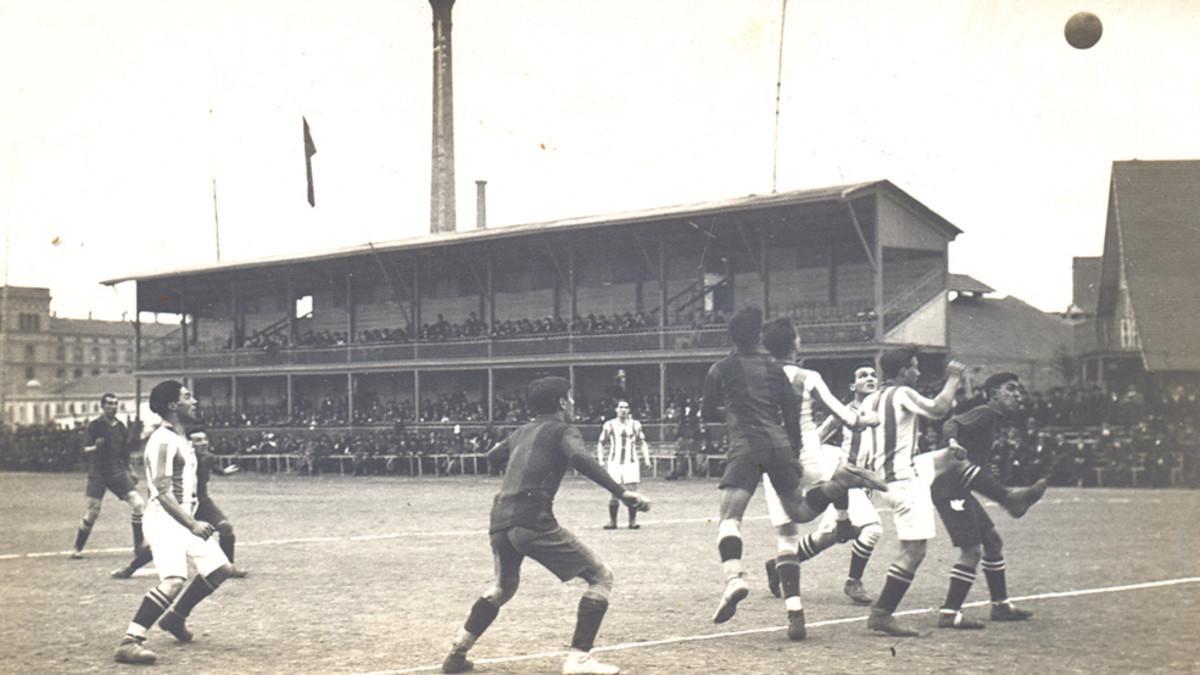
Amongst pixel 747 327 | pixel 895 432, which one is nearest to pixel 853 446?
pixel 895 432

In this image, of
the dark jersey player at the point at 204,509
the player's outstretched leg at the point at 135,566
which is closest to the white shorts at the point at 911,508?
the dark jersey player at the point at 204,509

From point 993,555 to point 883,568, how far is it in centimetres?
353

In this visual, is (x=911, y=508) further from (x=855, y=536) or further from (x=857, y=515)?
(x=855, y=536)

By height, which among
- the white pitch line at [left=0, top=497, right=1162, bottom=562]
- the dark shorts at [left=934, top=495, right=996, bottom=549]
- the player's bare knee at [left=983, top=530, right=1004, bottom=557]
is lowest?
the white pitch line at [left=0, top=497, right=1162, bottom=562]

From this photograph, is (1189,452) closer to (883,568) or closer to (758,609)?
(883,568)

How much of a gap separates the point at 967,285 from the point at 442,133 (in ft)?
65.6

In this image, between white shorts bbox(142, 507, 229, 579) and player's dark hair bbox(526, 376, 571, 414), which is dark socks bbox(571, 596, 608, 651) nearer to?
player's dark hair bbox(526, 376, 571, 414)

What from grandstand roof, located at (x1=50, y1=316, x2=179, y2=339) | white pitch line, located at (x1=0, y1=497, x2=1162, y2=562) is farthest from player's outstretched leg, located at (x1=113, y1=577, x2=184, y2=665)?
grandstand roof, located at (x1=50, y1=316, x2=179, y2=339)

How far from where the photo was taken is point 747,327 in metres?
8.76

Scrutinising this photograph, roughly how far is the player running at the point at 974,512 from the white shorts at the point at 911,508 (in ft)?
0.86

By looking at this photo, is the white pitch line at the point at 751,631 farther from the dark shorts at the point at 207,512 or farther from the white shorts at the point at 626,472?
the white shorts at the point at 626,472

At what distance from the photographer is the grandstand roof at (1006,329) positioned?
149ft

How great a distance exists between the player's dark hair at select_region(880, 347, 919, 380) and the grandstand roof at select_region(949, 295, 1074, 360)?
1337 inches

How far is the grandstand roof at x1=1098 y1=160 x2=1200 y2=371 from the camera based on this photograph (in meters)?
24.5
